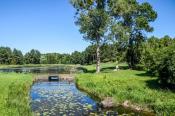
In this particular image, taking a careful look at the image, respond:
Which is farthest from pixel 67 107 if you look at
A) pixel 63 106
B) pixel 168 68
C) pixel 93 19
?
pixel 93 19

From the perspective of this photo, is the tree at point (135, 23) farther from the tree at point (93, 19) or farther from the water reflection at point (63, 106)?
the water reflection at point (63, 106)

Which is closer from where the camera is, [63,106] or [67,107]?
[67,107]

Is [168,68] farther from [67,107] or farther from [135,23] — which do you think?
[135,23]

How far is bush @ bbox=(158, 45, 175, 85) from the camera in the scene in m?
39.6

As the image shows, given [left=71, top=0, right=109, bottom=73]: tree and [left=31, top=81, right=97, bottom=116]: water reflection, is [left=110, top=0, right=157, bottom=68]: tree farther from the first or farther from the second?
[left=31, top=81, right=97, bottom=116]: water reflection

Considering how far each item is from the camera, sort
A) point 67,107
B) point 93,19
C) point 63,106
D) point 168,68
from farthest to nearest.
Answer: point 93,19
point 168,68
point 63,106
point 67,107

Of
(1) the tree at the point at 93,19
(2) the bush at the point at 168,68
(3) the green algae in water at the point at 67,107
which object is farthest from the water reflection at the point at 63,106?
(1) the tree at the point at 93,19

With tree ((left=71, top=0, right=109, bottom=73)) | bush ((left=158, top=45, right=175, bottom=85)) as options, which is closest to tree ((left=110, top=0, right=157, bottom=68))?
tree ((left=71, top=0, right=109, bottom=73))

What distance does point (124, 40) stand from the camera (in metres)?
75.6

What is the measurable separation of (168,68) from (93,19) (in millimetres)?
34630

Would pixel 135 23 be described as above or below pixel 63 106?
above

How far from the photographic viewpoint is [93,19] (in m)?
71.9

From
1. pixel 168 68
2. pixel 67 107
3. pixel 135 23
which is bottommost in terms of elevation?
pixel 67 107

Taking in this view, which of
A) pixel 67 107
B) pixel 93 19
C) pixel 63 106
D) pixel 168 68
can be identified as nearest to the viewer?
pixel 67 107
